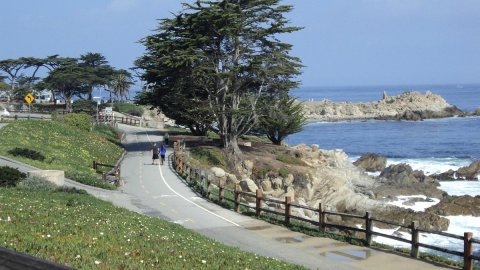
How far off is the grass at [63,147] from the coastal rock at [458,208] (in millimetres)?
20418

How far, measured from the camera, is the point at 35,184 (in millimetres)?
25406

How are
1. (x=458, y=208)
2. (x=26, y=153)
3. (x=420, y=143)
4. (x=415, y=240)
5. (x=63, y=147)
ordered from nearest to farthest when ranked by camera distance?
(x=415, y=240) → (x=26, y=153) → (x=458, y=208) → (x=63, y=147) → (x=420, y=143)

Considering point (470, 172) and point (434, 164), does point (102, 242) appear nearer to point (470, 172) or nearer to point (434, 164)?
point (470, 172)

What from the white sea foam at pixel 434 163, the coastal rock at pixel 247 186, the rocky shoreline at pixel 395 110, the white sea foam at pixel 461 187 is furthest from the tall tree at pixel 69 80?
the rocky shoreline at pixel 395 110

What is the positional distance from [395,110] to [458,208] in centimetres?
12231

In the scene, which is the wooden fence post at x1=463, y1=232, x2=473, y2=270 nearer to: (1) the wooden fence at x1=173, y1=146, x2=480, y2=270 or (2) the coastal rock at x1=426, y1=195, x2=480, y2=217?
(1) the wooden fence at x1=173, y1=146, x2=480, y2=270

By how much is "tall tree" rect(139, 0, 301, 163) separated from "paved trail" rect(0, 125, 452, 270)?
989 centimetres

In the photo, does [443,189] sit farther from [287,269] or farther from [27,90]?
[27,90]

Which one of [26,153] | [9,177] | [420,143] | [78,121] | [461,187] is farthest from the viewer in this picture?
[420,143]

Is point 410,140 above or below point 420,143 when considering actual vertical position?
above

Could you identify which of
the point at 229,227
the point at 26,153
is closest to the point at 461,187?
the point at 229,227

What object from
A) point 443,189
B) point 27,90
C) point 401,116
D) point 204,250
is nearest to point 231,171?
point 443,189

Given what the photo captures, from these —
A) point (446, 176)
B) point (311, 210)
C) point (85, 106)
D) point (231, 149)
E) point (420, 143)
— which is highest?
point (85, 106)

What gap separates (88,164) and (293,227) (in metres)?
21.2
